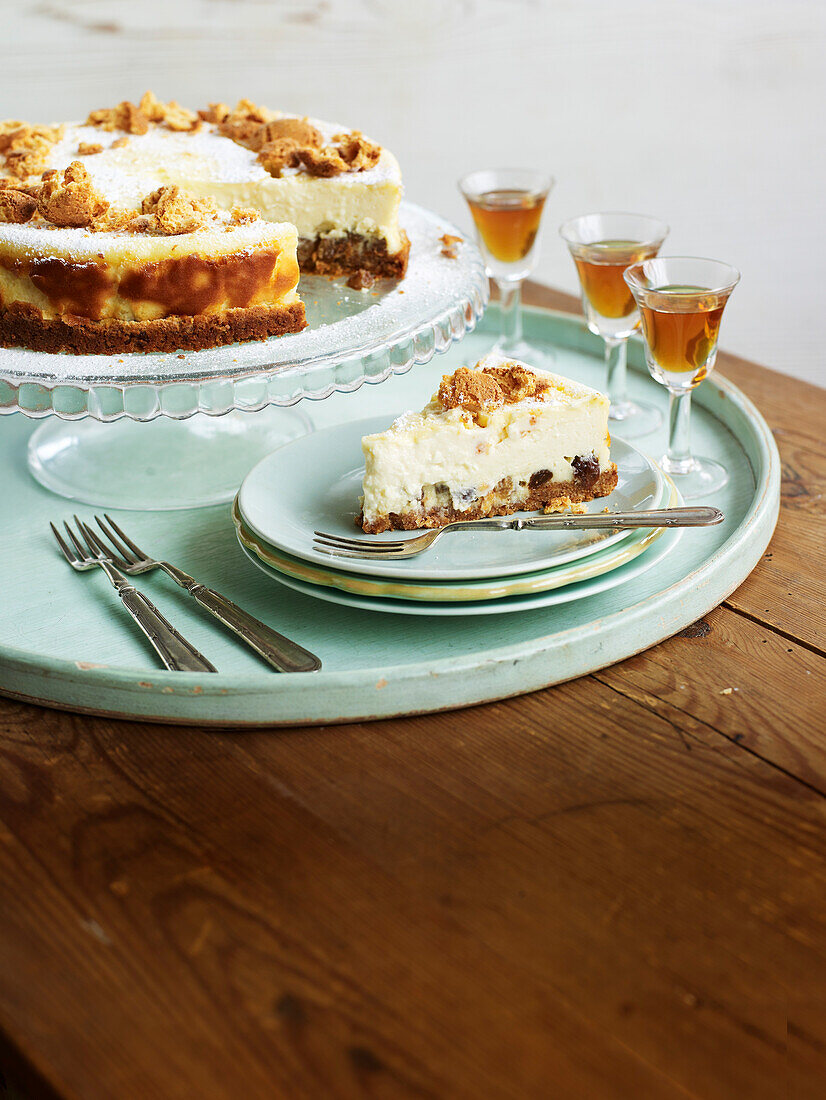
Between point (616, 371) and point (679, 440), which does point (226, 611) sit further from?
point (616, 371)

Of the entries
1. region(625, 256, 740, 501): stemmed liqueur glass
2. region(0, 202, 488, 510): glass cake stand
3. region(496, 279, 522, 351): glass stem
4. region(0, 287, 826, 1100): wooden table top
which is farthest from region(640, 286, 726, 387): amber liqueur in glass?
region(496, 279, 522, 351): glass stem

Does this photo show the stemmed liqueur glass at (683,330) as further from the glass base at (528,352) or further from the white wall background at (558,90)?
the white wall background at (558,90)

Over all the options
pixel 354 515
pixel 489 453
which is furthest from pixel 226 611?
pixel 489 453

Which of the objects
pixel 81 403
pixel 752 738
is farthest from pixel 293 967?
pixel 81 403

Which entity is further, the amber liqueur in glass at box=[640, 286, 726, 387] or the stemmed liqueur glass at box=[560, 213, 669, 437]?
the stemmed liqueur glass at box=[560, 213, 669, 437]

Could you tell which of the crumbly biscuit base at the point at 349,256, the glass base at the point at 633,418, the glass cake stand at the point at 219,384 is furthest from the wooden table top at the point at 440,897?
the crumbly biscuit base at the point at 349,256

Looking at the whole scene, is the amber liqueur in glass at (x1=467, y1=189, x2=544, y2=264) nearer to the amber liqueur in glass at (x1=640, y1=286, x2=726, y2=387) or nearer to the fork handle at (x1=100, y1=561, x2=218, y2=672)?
the amber liqueur in glass at (x1=640, y1=286, x2=726, y2=387)
